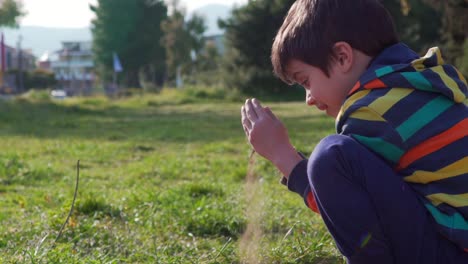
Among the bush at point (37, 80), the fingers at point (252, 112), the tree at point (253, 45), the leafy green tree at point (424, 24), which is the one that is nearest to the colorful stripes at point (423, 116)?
the fingers at point (252, 112)

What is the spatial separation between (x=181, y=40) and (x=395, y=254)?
50.5 meters

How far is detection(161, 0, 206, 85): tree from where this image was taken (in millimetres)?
51656

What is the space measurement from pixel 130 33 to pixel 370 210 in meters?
52.7

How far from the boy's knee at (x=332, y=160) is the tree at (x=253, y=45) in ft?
99.3

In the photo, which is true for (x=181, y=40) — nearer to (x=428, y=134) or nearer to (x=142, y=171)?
(x=142, y=171)

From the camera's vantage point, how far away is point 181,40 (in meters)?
51.7

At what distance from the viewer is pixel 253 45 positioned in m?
33.6

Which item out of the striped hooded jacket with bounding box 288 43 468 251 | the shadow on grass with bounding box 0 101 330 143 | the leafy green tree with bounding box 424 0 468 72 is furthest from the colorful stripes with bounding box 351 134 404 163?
the shadow on grass with bounding box 0 101 330 143

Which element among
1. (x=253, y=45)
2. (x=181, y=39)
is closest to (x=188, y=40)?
(x=181, y=39)

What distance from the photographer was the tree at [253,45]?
32.5m

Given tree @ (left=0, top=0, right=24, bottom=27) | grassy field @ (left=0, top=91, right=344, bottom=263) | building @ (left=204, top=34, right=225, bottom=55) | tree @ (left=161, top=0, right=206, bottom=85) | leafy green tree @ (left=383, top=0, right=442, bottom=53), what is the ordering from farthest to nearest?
tree @ (left=161, top=0, right=206, bottom=85) → building @ (left=204, top=34, right=225, bottom=55) → leafy green tree @ (left=383, top=0, right=442, bottom=53) → tree @ (left=0, top=0, right=24, bottom=27) → grassy field @ (left=0, top=91, right=344, bottom=263)

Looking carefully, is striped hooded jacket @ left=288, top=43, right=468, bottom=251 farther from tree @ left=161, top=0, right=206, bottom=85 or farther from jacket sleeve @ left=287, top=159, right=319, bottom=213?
tree @ left=161, top=0, right=206, bottom=85

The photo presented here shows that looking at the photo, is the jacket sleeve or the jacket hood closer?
the jacket hood

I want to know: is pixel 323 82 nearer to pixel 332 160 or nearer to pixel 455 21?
pixel 332 160
